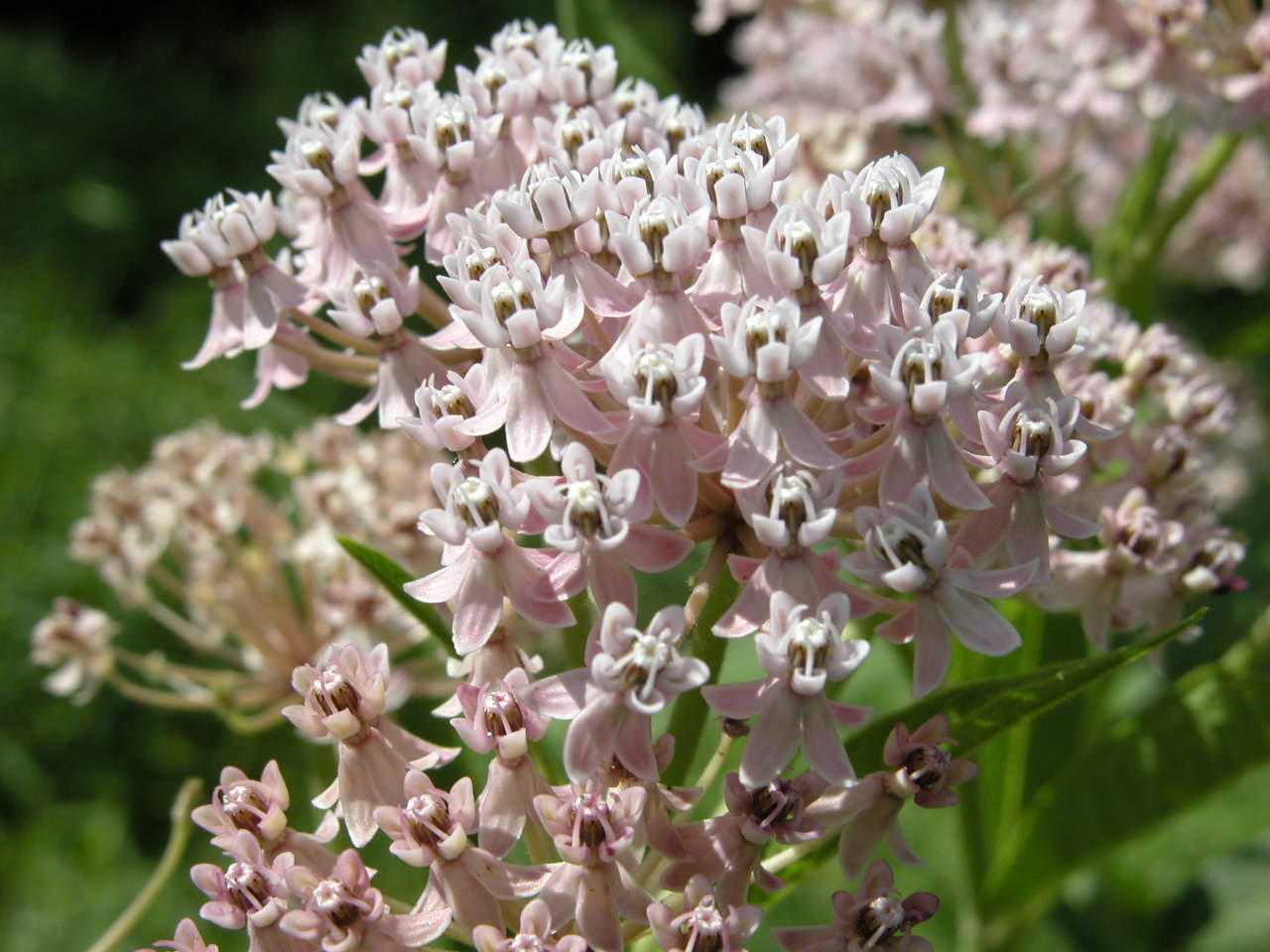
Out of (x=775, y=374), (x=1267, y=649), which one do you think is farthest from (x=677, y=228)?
(x=1267, y=649)

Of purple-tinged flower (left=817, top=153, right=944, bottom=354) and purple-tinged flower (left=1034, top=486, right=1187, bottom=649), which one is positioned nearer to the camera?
purple-tinged flower (left=817, top=153, right=944, bottom=354)

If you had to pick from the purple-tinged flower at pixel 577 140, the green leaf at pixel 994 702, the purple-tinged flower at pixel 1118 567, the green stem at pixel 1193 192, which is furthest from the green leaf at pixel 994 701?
the green stem at pixel 1193 192

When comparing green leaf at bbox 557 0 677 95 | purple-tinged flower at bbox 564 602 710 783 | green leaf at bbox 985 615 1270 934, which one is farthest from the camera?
green leaf at bbox 557 0 677 95

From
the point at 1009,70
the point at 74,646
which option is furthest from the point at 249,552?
the point at 1009,70

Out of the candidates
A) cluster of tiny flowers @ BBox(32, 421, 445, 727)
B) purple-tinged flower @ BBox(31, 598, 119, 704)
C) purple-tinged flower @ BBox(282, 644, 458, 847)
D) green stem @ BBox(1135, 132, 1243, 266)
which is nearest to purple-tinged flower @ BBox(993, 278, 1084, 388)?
purple-tinged flower @ BBox(282, 644, 458, 847)

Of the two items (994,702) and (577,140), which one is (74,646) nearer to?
(577,140)

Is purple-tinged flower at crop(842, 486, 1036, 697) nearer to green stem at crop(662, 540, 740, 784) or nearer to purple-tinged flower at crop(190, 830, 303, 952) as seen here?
green stem at crop(662, 540, 740, 784)
